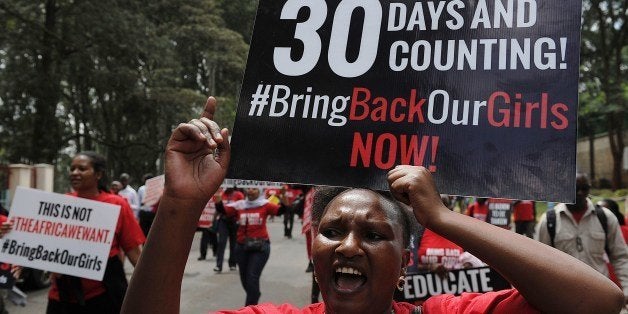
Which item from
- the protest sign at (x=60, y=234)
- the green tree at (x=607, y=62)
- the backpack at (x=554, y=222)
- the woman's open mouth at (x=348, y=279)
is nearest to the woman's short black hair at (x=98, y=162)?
the protest sign at (x=60, y=234)

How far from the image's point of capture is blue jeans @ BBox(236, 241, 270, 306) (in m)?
7.14

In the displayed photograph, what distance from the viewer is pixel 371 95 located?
220 cm

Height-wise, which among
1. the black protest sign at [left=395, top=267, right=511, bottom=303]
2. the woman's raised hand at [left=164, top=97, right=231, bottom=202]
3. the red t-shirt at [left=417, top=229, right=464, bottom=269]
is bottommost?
the black protest sign at [left=395, top=267, right=511, bottom=303]

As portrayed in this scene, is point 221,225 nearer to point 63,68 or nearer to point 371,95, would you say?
point 371,95

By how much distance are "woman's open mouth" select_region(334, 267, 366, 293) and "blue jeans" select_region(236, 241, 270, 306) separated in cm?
543

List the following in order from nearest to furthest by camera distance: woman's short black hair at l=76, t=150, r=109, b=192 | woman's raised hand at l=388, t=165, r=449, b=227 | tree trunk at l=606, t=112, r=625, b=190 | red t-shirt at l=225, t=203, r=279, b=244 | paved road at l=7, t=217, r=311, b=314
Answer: woman's raised hand at l=388, t=165, r=449, b=227, woman's short black hair at l=76, t=150, r=109, b=192, red t-shirt at l=225, t=203, r=279, b=244, paved road at l=7, t=217, r=311, b=314, tree trunk at l=606, t=112, r=625, b=190

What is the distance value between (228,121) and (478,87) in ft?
76.6

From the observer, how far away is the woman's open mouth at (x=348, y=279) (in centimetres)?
182

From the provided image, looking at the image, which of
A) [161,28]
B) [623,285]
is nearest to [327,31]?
[623,285]

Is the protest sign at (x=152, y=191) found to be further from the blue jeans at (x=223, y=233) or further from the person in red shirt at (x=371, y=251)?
the person in red shirt at (x=371, y=251)

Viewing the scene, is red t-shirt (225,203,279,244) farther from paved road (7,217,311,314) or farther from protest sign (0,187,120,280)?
protest sign (0,187,120,280)

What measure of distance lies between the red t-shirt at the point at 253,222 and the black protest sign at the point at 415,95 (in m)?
5.40

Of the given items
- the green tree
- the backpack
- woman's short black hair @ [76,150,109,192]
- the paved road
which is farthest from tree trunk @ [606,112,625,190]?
woman's short black hair @ [76,150,109,192]

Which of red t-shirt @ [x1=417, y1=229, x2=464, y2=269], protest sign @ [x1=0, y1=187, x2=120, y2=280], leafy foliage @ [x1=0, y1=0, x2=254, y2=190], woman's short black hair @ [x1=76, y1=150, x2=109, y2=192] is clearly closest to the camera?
protest sign @ [x1=0, y1=187, x2=120, y2=280]
